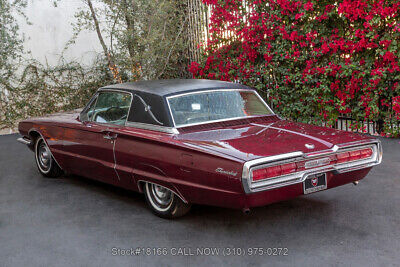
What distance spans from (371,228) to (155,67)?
860cm

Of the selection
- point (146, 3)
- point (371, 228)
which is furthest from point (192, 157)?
point (146, 3)

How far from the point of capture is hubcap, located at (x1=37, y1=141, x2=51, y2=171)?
6.46m

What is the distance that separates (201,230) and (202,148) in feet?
2.77

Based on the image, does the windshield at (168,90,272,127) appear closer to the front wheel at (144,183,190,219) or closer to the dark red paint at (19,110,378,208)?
the dark red paint at (19,110,378,208)

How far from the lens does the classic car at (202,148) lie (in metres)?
3.71

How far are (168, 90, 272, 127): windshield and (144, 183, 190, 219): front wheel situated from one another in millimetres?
687

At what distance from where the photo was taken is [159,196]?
457 centimetres

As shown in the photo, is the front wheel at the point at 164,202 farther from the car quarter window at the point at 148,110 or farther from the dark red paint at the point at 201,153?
the car quarter window at the point at 148,110

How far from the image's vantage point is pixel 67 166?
587 cm

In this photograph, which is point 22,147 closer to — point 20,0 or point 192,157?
point 20,0

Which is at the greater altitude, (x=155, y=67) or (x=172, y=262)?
(x=155, y=67)

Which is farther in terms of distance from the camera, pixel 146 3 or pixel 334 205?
pixel 146 3

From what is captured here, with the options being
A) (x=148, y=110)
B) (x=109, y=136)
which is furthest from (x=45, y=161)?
(x=148, y=110)

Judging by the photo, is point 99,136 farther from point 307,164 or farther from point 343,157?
point 343,157
